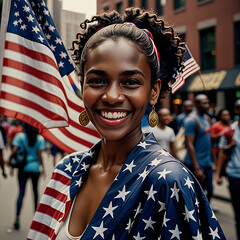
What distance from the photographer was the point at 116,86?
151 centimetres

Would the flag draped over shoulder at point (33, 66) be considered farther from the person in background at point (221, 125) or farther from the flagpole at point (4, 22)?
the person in background at point (221, 125)

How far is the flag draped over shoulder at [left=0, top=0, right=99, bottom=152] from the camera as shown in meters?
2.33

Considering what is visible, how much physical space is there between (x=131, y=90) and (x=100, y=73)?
169 millimetres

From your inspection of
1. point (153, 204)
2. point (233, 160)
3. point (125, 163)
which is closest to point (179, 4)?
point (233, 160)

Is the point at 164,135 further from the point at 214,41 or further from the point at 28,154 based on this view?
the point at 214,41

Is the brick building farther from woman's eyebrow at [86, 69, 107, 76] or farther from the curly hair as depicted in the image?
woman's eyebrow at [86, 69, 107, 76]

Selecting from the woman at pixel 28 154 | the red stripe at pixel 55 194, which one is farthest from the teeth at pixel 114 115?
the woman at pixel 28 154

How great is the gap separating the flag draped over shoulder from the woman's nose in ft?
3.14

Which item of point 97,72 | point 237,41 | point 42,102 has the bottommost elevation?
point 42,102

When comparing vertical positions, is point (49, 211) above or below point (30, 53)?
below

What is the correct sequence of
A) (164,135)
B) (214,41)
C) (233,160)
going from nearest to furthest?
(233,160)
(164,135)
(214,41)

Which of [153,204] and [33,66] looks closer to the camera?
[153,204]

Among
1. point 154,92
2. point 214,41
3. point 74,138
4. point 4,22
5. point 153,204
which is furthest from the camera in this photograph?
point 214,41

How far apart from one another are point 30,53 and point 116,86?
1146 millimetres
